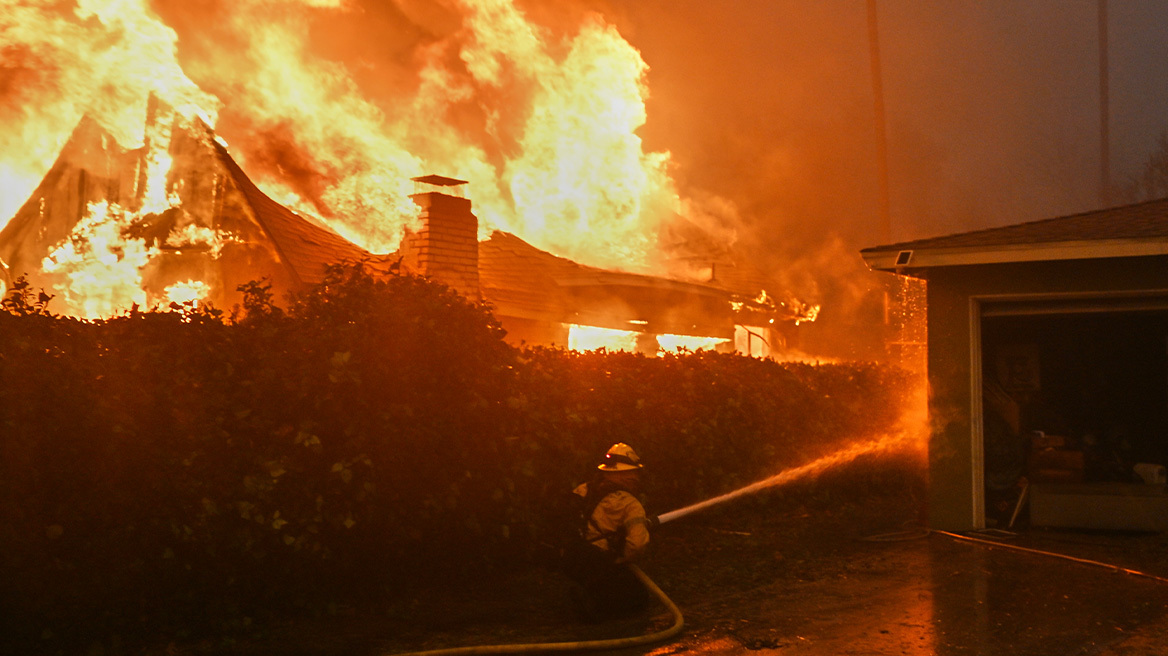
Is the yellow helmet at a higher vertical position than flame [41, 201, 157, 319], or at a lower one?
lower

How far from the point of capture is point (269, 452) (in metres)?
5.93

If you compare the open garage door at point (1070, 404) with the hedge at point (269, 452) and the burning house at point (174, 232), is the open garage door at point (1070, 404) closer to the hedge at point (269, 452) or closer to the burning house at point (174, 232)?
the burning house at point (174, 232)

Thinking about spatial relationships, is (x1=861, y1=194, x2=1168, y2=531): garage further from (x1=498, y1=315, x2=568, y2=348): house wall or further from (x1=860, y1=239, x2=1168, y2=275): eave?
(x1=498, y1=315, x2=568, y2=348): house wall

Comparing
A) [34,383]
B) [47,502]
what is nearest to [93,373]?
[34,383]

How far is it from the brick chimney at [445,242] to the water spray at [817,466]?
179 inches

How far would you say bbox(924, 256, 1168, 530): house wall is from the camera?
396 inches

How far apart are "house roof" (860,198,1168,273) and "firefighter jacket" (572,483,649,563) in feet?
15.7

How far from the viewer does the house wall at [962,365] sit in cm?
1005

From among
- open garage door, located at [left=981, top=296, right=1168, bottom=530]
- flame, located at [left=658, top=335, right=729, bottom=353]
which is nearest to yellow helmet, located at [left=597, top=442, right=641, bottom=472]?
open garage door, located at [left=981, top=296, right=1168, bottom=530]

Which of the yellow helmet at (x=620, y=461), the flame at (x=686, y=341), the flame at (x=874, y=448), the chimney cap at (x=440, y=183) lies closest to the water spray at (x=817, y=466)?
the flame at (x=874, y=448)

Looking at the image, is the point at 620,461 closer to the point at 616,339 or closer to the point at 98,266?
the point at 98,266

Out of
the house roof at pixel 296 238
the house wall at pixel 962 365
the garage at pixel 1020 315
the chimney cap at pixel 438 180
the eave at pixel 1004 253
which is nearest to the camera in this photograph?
the eave at pixel 1004 253

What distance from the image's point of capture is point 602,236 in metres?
20.1

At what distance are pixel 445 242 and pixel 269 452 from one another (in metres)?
7.32
